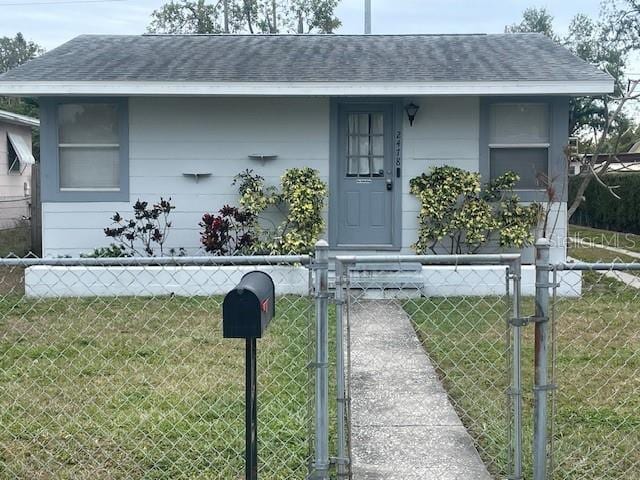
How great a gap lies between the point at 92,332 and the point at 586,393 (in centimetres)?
445

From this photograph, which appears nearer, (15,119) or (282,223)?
(282,223)

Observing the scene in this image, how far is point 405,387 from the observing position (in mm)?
5434

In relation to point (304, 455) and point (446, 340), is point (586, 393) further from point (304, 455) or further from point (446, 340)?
point (304, 455)

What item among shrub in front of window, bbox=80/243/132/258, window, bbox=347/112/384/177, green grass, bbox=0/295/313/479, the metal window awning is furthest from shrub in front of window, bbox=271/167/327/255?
the metal window awning

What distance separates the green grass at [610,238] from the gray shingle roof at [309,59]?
19.7 feet

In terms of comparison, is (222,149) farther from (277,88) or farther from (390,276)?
(390,276)

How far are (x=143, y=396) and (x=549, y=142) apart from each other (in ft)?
22.5

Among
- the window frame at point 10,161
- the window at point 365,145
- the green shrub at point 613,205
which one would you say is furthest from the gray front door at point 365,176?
the window frame at point 10,161

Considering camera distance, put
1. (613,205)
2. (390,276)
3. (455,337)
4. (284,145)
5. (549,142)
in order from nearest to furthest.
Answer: (455,337) < (390,276) < (549,142) < (284,145) < (613,205)

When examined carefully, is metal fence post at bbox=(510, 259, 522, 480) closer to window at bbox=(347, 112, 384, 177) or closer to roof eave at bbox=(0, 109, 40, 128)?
window at bbox=(347, 112, 384, 177)

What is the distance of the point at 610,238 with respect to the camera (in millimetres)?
17906

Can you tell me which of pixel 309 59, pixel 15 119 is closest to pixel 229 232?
pixel 309 59

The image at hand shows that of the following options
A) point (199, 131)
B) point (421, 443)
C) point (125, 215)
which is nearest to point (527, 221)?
point (199, 131)

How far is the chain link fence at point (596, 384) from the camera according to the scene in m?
3.89
